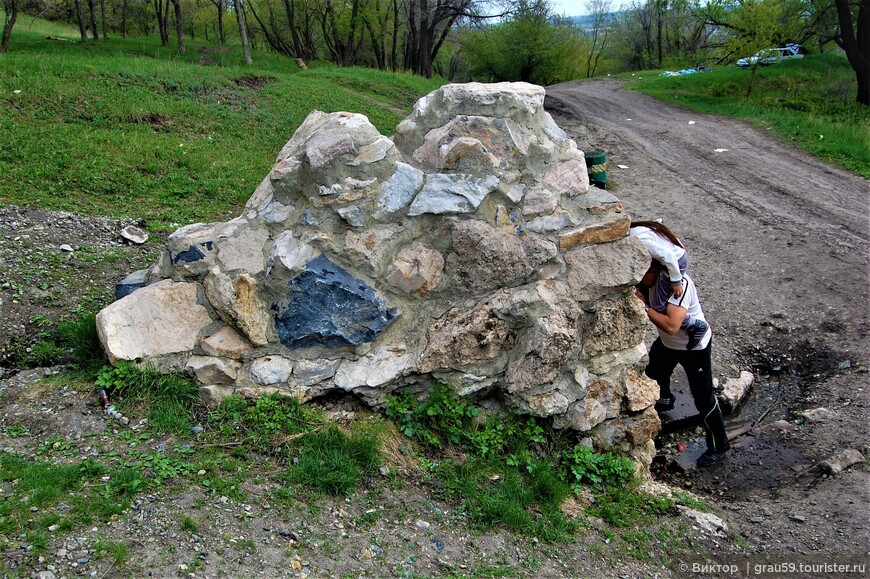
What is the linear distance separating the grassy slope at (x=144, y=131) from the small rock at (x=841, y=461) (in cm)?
660

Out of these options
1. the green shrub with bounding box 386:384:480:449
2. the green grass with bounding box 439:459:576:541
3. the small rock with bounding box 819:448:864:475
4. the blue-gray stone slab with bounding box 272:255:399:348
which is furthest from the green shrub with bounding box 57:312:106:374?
the small rock with bounding box 819:448:864:475

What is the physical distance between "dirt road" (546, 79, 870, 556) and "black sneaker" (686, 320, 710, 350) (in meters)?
1.09

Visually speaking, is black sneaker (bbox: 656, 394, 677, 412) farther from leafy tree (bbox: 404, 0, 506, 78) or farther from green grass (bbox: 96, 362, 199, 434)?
leafy tree (bbox: 404, 0, 506, 78)

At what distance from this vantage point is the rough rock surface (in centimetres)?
429

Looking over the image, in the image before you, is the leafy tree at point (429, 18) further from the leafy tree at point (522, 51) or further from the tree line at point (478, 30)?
the leafy tree at point (522, 51)

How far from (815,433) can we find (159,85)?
1184 centimetres

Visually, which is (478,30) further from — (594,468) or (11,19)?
(594,468)

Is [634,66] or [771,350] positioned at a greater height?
[634,66]

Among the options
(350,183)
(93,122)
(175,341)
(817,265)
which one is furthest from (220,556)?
(93,122)

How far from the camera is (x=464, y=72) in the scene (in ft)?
139

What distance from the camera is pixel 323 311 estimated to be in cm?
432

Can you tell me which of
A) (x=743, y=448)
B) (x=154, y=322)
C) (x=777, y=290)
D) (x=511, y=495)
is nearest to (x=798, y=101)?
(x=777, y=290)

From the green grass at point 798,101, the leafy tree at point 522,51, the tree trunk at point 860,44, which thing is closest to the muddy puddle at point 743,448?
the green grass at point 798,101

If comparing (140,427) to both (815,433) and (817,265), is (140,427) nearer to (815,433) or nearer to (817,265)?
(815,433)
